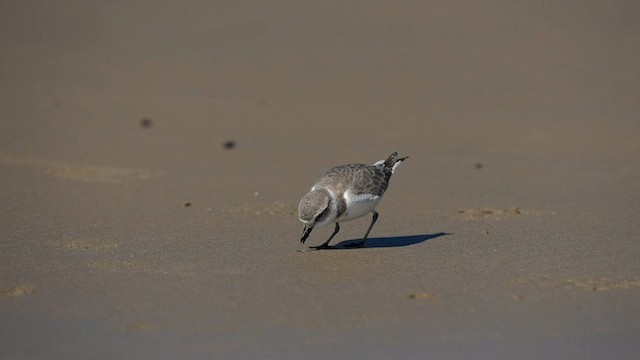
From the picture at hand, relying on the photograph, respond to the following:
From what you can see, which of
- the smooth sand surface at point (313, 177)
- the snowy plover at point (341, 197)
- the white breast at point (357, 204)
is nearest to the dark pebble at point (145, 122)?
the smooth sand surface at point (313, 177)

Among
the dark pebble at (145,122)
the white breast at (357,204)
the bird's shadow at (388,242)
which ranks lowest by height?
the bird's shadow at (388,242)

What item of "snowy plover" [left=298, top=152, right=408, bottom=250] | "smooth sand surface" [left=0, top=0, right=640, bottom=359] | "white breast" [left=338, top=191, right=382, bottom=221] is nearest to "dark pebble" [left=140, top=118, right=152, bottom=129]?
"smooth sand surface" [left=0, top=0, right=640, bottom=359]

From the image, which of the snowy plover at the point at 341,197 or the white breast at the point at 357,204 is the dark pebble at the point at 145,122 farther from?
the white breast at the point at 357,204

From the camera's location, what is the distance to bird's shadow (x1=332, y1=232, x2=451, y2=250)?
9086 mm

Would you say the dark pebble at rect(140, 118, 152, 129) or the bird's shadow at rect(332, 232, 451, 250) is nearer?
the bird's shadow at rect(332, 232, 451, 250)

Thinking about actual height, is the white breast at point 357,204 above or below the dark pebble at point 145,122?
below

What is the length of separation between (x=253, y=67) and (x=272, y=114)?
2618 millimetres

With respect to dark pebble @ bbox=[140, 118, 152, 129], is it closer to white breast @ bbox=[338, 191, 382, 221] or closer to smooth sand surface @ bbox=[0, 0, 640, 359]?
smooth sand surface @ bbox=[0, 0, 640, 359]

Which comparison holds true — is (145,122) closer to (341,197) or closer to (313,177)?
(313,177)

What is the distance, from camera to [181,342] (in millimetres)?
6465

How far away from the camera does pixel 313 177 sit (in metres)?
11.9

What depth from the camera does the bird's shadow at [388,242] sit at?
9086 millimetres

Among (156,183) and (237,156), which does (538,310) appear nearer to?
(156,183)

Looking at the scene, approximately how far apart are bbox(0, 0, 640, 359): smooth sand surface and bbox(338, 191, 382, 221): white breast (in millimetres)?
336
